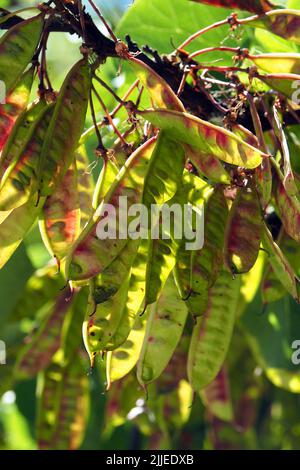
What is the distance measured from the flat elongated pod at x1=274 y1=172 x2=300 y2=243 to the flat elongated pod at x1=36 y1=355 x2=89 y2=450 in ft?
3.97

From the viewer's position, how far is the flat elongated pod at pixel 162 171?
4.94 ft

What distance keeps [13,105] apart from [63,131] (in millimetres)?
166

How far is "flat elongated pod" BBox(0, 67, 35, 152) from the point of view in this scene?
1.63 metres

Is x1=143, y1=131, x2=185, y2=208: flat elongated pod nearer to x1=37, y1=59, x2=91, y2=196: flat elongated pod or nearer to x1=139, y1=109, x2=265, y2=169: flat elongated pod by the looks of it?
x1=139, y1=109, x2=265, y2=169: flat elongated pod

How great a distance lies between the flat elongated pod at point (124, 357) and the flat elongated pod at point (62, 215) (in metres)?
0.22

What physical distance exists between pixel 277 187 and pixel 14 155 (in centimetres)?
47

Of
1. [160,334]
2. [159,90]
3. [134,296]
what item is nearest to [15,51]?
[159,90]

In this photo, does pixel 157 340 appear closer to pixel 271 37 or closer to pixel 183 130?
pixel 183 130

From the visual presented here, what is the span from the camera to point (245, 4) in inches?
62.7

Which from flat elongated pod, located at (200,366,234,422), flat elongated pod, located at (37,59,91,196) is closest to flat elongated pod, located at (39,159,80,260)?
flat elongated pod, located at (37,59,91,196)

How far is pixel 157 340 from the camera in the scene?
1704mm

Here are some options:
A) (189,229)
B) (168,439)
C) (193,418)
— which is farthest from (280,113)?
(193,418)

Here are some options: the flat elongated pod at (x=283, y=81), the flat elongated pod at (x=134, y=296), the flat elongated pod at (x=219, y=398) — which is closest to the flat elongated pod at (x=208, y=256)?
the flat elongated pod at (x=134, y=296)

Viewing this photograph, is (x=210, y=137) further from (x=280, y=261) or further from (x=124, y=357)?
(x=124, y=357)
